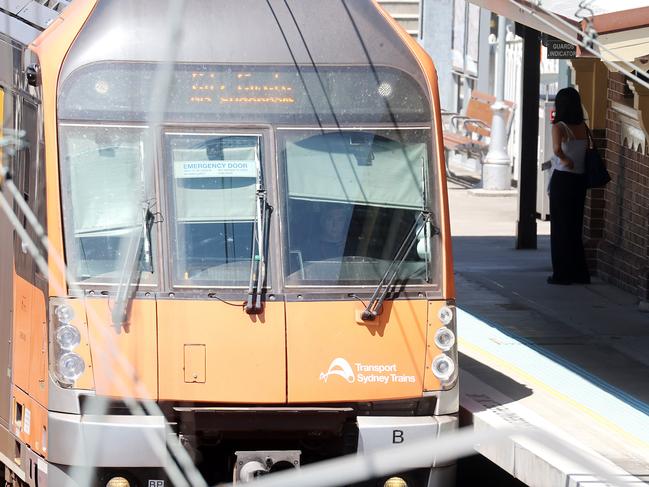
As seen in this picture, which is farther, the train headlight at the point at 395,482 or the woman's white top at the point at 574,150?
the woman's white top at the point at 574,150

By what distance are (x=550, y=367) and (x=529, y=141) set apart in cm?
731

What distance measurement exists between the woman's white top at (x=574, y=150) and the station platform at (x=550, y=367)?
50.1 inches

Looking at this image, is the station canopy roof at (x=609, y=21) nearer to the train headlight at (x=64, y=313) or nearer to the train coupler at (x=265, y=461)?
the train coupler at (x=265, y=461)

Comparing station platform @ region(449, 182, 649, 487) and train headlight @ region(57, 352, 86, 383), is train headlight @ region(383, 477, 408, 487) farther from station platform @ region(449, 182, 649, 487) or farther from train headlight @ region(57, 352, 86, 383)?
train headlight @ region(57, 352, 86, 383)

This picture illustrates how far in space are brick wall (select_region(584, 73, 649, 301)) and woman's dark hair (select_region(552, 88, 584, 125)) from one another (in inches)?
29.8

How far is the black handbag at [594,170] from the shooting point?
13.5m

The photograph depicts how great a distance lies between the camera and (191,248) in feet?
24.1

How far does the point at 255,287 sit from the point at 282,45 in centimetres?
135

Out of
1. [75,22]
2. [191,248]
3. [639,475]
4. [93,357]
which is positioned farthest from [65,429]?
[639,475]

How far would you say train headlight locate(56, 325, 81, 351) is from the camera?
6988 mm

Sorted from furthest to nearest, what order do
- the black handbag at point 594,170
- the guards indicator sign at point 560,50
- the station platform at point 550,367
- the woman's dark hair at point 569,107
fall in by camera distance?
the guards indicator sign at point 560,50, the black handbag at point 594,170, the woman's dark hair at point 569,107, the station platform at point 550,367

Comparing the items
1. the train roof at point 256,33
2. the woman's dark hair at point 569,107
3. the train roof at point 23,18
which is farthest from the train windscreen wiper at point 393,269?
the woman's dark hair at point 569,107

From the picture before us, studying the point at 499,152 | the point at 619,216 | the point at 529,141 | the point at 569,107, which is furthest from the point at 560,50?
the point at 499,152

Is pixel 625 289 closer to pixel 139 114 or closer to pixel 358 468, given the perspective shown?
pixel 139 114
